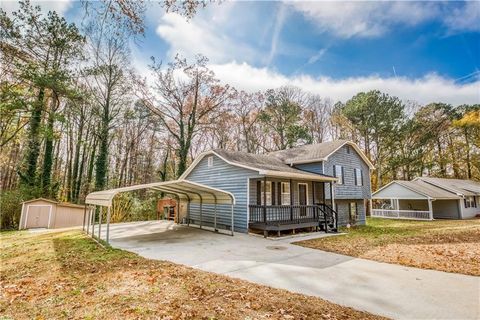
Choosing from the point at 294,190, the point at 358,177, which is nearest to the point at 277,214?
the point at 294,190

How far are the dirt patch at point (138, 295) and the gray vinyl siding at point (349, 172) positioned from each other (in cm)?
1313

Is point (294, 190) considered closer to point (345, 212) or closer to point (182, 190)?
point (345, 212)

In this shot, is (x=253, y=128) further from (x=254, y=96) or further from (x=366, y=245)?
(x=366, y=245)

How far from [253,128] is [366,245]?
21.3 metres

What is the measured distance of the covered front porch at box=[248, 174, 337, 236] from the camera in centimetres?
1217

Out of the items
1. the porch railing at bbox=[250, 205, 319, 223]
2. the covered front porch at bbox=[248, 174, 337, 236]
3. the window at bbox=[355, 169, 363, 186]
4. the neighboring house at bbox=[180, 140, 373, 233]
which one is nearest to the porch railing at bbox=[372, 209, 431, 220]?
the neighboring house at bbox=[180, 140, 373, 233]

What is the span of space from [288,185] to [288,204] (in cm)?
110

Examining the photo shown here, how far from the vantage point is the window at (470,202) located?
27.2 m

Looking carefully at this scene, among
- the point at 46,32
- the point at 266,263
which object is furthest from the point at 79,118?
the point at 266,263

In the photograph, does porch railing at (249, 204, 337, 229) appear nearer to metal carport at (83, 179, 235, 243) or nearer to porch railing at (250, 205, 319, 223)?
porch railing at (250, 205, 319, 223)

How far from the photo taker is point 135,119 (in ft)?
86.1

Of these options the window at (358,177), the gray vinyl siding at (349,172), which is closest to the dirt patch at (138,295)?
the gray vinyl siding at (349,172)

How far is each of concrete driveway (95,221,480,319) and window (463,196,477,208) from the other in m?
28.2

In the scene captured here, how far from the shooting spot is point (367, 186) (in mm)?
20547
